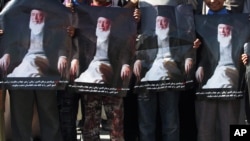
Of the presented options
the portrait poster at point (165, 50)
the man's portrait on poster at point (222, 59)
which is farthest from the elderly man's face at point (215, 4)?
the portrait poster at point (165, 50)

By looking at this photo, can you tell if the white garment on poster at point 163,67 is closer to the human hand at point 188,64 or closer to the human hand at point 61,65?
the human hand at point 188,64

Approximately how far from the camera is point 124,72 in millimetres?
5531

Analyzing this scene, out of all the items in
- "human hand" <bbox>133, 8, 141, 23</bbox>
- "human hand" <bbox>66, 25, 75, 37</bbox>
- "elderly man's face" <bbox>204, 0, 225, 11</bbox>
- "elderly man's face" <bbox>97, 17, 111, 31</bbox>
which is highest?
"elderly man's face" <bbox>204, 0, 225, 11</bbox>

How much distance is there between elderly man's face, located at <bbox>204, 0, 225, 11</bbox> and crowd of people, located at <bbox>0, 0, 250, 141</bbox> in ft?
0.04

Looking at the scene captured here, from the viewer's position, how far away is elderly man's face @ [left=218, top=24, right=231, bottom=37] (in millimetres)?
5551

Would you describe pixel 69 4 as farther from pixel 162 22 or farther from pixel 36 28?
pixel 162 22

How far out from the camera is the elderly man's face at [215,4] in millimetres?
5609

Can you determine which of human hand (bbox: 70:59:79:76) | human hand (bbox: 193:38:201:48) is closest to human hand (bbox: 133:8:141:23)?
human hand (bbox: 193:38:201:48)

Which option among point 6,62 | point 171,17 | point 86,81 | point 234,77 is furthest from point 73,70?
point 234,77

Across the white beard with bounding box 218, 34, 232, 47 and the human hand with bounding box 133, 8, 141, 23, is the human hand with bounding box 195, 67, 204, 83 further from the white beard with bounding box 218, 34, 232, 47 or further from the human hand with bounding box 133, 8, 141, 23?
the human hand with bounding box 133, 8, 141, 23

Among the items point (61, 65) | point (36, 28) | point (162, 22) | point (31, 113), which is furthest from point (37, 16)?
point (162, 22)

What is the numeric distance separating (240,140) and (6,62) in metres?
2.52

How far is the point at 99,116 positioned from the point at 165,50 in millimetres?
1006

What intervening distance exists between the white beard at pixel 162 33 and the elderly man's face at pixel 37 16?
1232 millimetres
